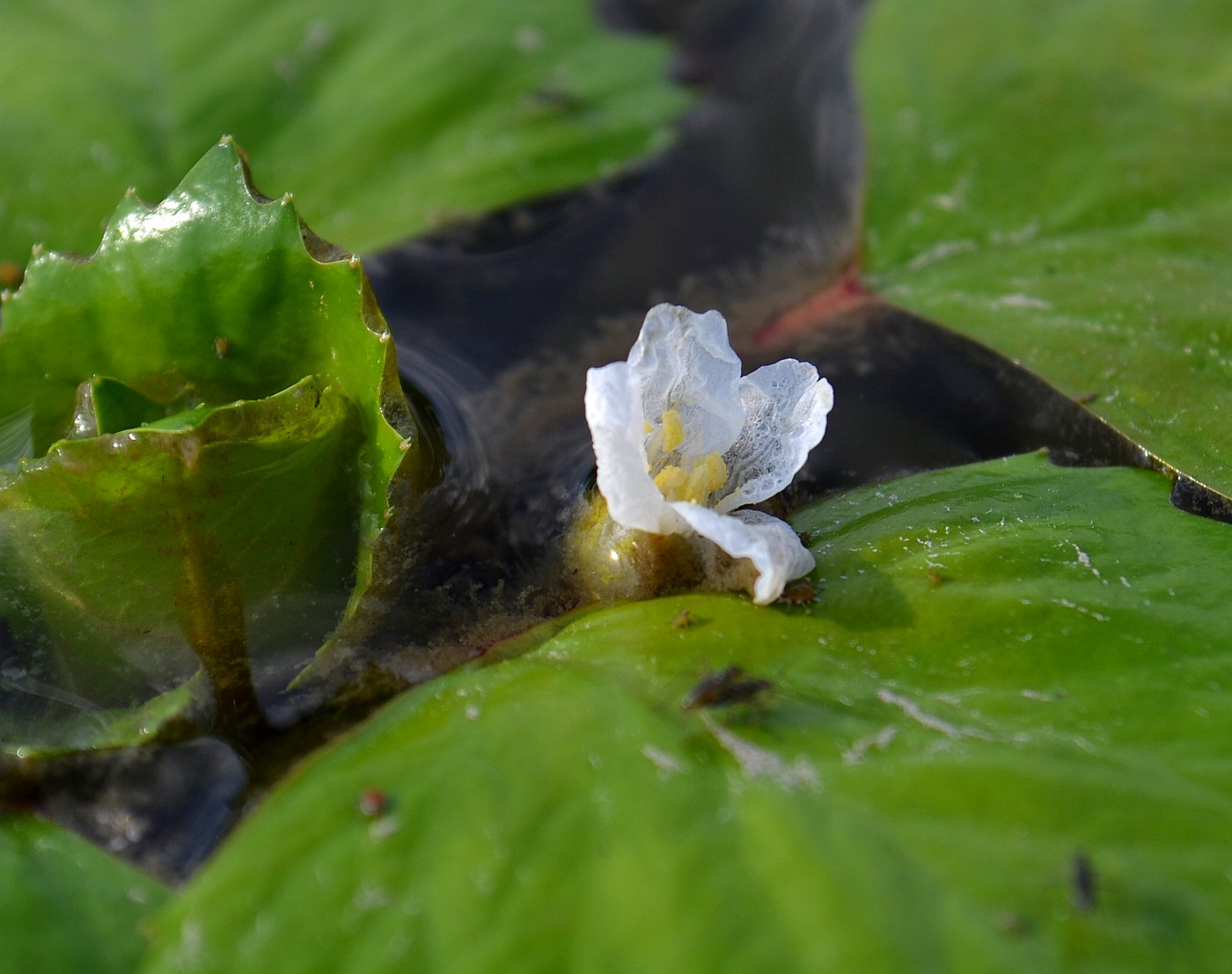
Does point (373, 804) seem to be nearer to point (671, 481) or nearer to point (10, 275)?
point (671, 481)

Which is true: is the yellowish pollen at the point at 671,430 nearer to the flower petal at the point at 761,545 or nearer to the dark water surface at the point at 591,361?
the flower petal at the point at 761,545

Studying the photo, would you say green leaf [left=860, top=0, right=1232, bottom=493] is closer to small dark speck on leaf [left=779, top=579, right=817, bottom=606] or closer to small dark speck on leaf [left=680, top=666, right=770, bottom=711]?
small dark speck on leaf [left=779, top=579, right=817, bottom=606]

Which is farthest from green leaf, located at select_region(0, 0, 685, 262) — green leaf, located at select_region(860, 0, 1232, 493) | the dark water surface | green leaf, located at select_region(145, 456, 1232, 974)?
green leaf, located at select_region(145, 456, 1232, 974)

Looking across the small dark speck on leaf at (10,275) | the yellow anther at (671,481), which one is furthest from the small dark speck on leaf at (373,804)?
the small dark speck on leaf at (10,275)

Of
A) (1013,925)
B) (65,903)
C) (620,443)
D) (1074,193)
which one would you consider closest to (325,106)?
(620,443)

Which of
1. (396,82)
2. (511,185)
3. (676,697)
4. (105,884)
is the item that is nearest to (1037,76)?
(511,185)

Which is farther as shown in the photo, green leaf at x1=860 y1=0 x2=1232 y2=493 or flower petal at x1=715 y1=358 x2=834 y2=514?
green leaf at x1=860 y1=0 x2=1232 y2=493
